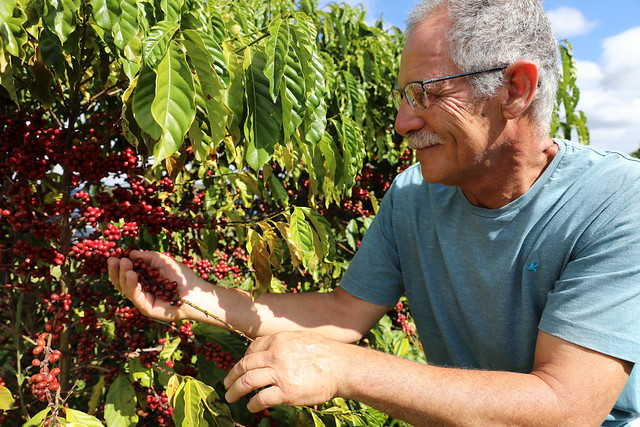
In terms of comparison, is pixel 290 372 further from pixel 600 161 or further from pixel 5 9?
pixel 600 161

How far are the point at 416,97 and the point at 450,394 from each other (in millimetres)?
856

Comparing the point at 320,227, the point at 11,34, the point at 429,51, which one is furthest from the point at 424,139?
the point at 11,34

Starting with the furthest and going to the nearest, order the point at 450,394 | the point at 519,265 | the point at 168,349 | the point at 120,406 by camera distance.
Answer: the point at 168,349 < the point at 120,406 < the point at 519,265 < the point at 450,394

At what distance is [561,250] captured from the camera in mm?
1525

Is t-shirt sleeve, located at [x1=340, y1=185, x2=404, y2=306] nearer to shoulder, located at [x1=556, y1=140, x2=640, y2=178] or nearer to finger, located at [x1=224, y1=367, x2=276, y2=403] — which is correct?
shoulder, located at [x1=556, y1=140, x2=640, y2=178]

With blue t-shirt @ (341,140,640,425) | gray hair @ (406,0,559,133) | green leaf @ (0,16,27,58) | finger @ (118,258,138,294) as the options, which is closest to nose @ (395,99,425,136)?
gray hair @ (406,0,559,133)

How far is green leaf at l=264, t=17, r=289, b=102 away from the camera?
1246 millimetres

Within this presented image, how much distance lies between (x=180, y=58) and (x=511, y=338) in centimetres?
130

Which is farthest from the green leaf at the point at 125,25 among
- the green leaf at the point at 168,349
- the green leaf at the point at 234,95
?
the green leaf at the point at 168,349

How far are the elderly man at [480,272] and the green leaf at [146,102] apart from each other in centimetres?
58

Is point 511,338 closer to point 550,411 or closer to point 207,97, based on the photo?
point 550,411

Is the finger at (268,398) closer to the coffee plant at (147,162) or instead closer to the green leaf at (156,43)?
the coffee plant at (147,162)

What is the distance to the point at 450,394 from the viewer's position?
123 cm

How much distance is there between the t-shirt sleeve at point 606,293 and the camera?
4.19ft
